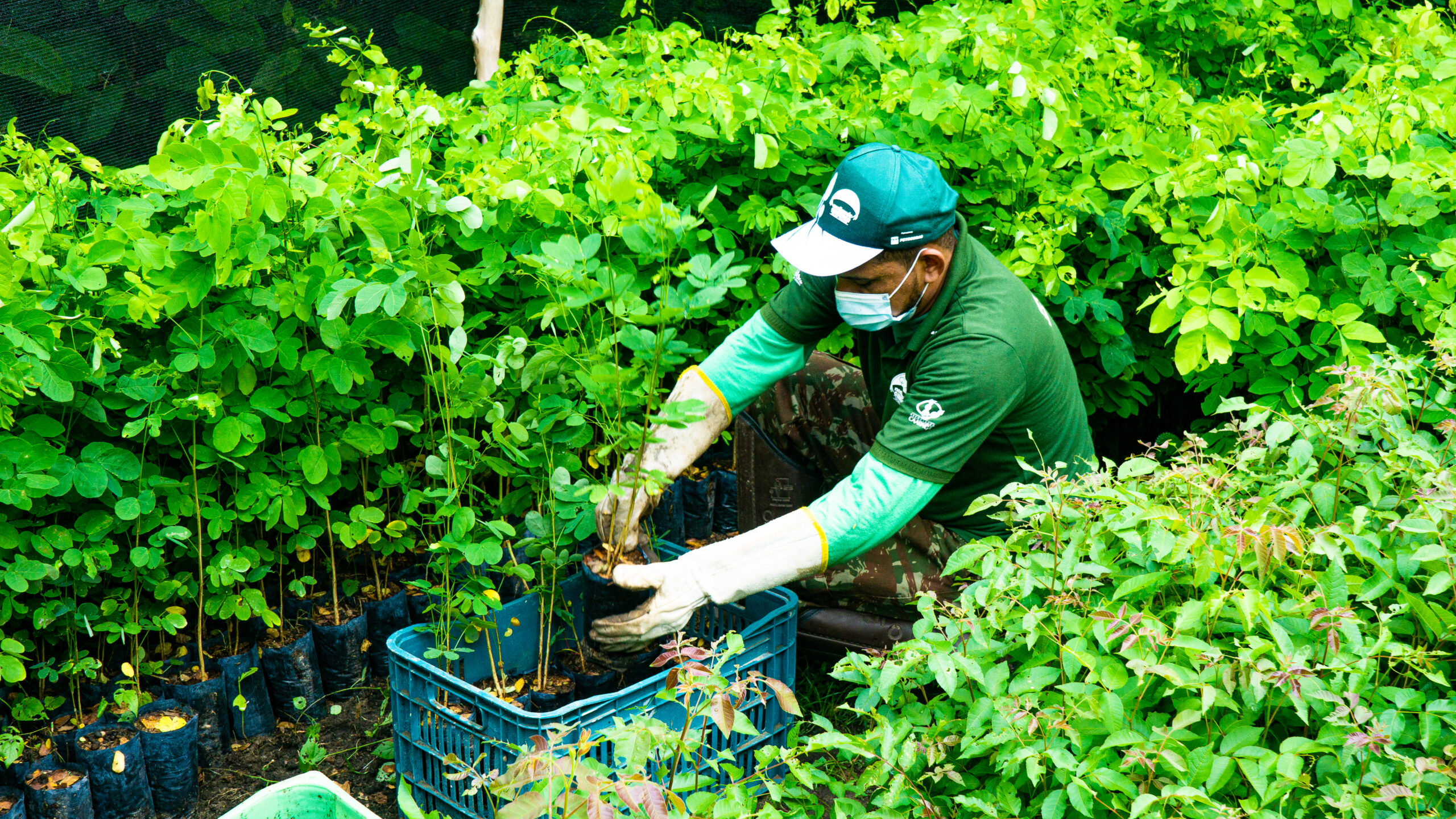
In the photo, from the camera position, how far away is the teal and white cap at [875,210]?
2238 mm

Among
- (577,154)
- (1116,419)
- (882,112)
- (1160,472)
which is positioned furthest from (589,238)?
(1116,419)

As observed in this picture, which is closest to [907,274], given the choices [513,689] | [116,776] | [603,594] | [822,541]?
[822,541]

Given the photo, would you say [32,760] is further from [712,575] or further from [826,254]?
[826,254]

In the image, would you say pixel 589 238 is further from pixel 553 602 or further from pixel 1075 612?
pixel 1075 612

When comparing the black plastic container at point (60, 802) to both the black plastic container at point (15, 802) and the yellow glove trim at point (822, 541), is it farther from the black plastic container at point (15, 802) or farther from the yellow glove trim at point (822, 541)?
the yellow glove trim at point (822, 541)

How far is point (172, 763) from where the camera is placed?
2281 mm

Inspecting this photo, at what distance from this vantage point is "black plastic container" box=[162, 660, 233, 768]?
2.39 meters

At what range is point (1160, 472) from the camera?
5.24ft

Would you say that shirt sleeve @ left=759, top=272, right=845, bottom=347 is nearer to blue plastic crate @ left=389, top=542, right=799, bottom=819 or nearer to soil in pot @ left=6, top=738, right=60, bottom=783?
blue plastic crate @ left=389, top=542, right=799, bottom=819

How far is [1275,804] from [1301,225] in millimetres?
1607

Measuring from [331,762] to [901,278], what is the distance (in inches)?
62.1

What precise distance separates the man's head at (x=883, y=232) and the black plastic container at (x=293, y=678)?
137 cm

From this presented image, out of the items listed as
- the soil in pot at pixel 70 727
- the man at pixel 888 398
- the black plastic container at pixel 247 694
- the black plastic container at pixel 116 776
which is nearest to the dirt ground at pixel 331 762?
the black plastic container at pixel 247 694

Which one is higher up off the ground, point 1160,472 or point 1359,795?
point 1160,472
